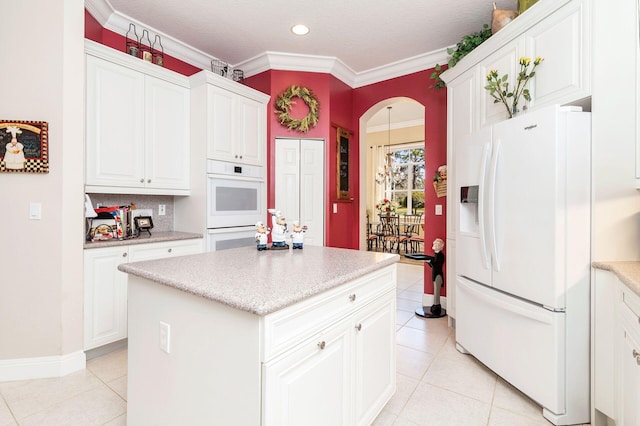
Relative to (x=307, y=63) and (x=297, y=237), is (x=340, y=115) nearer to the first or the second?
(x=307, y=63)

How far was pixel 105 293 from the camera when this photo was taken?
2512mm

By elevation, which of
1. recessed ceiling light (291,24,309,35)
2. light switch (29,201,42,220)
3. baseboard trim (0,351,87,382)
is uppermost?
recessed ceiling light (291,24,309,35)

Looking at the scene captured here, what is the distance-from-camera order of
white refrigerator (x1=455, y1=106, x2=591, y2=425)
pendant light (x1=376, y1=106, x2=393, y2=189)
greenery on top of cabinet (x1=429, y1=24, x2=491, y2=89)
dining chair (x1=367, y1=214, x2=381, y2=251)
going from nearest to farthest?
white refrigerator (x1=455, y1=106, x2=591, y2=425) < greenery on top of cabinet (x1=429, y1=24, x2=491, y2=89) < dining chair (x1=367, y1=214, x2=381, y2=251) < pendant light (x1=376, y1=106, x2=393, y2=189)

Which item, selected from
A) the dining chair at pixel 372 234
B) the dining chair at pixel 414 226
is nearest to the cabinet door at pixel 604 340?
the dining chair at pixel 372 234

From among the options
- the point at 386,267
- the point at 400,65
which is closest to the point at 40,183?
the point at 386,267

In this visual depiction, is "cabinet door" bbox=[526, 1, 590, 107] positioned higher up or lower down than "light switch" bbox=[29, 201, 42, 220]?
higher up

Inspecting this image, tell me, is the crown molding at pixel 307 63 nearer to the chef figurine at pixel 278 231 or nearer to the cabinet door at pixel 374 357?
the chef figurine at pixel 278 231

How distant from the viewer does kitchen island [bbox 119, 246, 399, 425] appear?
1.06 m

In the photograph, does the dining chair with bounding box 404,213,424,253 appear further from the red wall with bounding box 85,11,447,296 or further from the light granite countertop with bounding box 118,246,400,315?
the light granite countertop with bounding box 118,246,400,315

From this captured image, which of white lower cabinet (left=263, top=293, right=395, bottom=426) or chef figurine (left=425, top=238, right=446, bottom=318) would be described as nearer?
white lower cabinet (left=263, top=293, right=395, bottom=426)

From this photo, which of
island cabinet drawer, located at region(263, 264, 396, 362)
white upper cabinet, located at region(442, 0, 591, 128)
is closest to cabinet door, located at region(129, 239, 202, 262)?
island cabinet drawer, located at region(263, 264, 396, 362)

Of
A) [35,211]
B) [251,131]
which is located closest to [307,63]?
[251,131]

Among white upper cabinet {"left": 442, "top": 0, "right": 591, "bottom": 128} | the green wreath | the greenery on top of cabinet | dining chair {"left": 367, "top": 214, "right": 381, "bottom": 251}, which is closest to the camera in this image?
white upper cabinet {"left": 442, "top": 0, "right": 591, "bottom": 128}

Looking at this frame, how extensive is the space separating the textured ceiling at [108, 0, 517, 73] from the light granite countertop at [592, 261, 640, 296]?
2.42 meters
